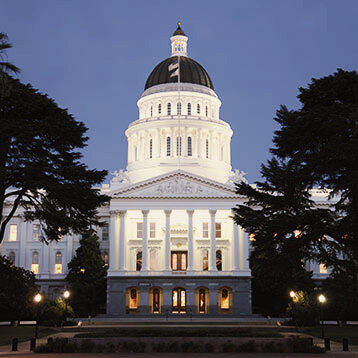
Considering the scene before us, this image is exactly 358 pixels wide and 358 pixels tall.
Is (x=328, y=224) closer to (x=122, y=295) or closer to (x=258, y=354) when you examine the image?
(x=258, y=354)

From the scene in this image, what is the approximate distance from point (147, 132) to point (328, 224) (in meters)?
58.3

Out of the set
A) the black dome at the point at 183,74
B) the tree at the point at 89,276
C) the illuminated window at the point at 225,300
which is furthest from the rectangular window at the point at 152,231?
the black dome at the point at 183,74

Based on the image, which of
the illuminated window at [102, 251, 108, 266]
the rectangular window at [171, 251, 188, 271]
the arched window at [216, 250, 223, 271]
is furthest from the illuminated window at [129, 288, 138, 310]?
the arched window at [216, 250, 223, 271]

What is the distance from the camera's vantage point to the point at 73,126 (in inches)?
1294

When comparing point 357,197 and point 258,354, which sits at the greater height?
point 357,197

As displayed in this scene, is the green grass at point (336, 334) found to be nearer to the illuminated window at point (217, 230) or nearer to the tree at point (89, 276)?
the tree at point (89, 276)

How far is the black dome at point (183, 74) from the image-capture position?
92.8m

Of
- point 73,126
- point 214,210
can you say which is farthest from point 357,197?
point 214,210

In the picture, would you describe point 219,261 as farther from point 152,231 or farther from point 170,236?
point 152,231

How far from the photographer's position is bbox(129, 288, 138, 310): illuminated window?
70.2 metres

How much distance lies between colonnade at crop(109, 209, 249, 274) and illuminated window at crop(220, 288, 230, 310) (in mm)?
3092

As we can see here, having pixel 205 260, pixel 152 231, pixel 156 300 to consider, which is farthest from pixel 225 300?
pixel 152 231

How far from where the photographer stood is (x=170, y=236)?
73312 mm

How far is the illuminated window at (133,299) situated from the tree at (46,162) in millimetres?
38742
